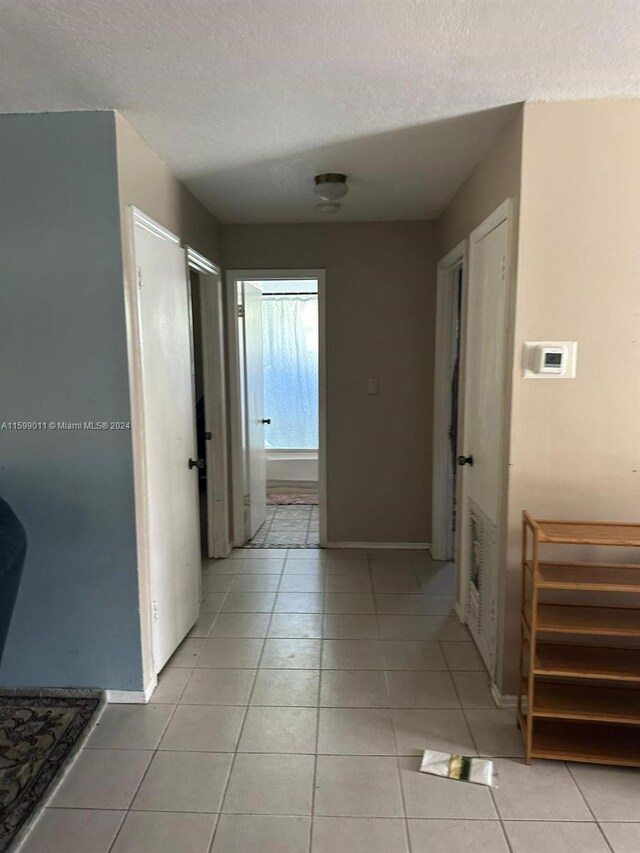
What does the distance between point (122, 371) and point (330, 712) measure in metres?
1.54

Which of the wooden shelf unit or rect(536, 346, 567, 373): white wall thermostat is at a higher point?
rect(536, 346, 567, 373): white wall thermostat

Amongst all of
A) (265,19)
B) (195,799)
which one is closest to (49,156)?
(265,19)

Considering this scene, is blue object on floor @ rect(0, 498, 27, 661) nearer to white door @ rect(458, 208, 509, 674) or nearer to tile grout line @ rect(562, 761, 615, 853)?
white door @ rect(458, 208, 509, 674)

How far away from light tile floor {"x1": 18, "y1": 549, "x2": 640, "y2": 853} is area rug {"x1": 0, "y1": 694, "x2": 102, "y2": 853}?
0.06m

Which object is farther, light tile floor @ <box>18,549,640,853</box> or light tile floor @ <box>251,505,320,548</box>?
light tile floor @ <box>251,505,320,548</box>

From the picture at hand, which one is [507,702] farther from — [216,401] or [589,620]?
[216,401]

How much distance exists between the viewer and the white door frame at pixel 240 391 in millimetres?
3854

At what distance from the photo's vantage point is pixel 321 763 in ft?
6.43

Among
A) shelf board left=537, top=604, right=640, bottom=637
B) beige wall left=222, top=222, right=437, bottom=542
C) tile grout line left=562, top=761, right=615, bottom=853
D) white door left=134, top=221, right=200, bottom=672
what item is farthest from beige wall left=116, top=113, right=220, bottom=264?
tile grout line left=562, top=761, right=615, bottom=853

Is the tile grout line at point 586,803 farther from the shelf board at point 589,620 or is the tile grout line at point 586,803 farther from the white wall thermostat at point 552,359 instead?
the white wall thermostat at point 552,359

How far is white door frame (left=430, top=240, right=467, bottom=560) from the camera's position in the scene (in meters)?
3.65

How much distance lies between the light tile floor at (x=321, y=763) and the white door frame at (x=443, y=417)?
907mm

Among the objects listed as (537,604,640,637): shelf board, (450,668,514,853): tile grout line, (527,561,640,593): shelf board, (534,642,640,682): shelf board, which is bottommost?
(450,668,514,853): tile grout line

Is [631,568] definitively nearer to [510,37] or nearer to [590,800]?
[590,800]
